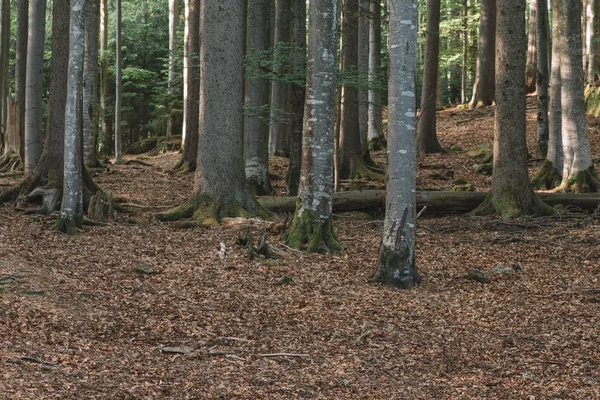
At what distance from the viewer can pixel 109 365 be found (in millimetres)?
5480


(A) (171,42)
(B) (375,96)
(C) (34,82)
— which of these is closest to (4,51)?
(A) (171,42)

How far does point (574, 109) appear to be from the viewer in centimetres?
1372

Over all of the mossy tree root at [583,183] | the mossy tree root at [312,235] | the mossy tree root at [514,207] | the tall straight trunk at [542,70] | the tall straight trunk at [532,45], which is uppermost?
the tall straight trunk at [532,45]

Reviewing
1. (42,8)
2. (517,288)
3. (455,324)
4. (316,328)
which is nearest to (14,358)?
(316,328)

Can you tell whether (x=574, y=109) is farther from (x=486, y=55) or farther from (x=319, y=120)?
(x=486, y=55)

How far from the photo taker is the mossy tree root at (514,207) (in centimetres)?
1223

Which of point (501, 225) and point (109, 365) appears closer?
point (109, 365)

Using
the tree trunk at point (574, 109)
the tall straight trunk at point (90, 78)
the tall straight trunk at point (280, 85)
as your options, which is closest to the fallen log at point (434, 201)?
the tree trunk at point (574, 109)

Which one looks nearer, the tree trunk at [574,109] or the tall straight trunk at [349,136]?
the tree trunk at [574,109]

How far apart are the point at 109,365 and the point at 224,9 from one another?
784 cm

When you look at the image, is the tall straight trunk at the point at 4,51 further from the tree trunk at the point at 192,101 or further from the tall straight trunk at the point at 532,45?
the tall straight trunk at the point at 532,45

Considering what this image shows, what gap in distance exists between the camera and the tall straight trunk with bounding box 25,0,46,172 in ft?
49.4

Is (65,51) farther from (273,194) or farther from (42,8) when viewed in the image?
(273,194)

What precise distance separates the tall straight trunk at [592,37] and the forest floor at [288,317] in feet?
49.4
